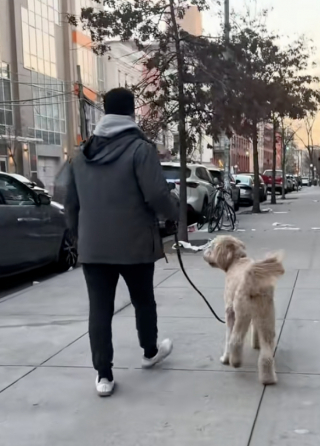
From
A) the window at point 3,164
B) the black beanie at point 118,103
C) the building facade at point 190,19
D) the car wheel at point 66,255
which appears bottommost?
the car wheel at point 66,255

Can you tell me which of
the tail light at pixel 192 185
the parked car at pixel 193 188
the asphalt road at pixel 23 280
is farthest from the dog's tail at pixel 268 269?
the tail light at pixel 192 185

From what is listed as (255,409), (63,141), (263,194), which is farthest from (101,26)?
(63,141)

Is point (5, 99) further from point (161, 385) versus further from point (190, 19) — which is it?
point (161, 385)

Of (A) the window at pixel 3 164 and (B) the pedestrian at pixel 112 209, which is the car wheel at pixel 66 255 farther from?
(A) the window at pixel 3 164

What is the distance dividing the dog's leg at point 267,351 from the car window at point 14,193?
5.02 m

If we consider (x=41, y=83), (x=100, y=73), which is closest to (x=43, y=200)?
(x=41, y=83)

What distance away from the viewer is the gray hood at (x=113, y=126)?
370 centimetres

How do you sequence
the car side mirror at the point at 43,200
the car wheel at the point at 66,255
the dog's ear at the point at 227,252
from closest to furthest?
the dog's ear at the point at 227,252 → the car side mirror at the point at 43,200 → the car wheel at the point at 66,255

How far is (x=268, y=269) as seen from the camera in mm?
3852

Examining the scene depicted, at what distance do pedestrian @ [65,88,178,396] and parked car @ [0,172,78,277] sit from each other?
380 cm

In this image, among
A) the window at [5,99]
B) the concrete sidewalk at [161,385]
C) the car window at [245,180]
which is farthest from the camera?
the window at [5,99]

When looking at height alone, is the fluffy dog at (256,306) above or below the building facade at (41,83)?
Result: below

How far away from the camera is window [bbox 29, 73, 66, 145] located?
3838cm

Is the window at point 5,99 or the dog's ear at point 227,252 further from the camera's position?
the window at point 5,99
